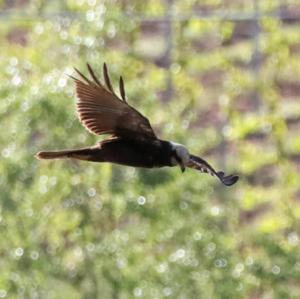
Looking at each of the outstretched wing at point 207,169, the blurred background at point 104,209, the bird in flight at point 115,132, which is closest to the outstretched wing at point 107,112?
the bird in flight at point 115,132

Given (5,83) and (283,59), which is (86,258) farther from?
(283,59)

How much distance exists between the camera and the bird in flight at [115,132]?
3.13m

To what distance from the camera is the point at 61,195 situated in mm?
7906

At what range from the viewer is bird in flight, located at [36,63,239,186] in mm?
3127

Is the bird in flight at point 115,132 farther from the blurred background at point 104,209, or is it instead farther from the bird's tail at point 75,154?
the blurred background at point 104,209

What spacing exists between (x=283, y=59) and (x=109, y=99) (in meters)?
8.12

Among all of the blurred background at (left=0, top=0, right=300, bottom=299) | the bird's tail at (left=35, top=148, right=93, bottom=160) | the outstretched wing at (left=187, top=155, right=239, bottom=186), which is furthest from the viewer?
the blurred background at (left=0, top=0, right=300, bottom=299)

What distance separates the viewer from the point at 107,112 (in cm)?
319

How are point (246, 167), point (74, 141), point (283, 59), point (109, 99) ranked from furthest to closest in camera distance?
point (283, 59) → point (246, 167) → point (74, 141) → point (109, 99)

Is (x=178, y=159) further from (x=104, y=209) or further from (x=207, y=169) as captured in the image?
(x=104, y=209)

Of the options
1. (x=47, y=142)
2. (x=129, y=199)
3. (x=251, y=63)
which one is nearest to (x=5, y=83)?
(x=47, y=142)

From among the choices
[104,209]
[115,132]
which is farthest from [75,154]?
[104,209]

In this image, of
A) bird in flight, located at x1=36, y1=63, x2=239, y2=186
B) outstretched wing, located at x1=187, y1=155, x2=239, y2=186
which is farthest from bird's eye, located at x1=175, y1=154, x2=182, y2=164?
outstretched wing, located at x1=187, y1=155, x2=239, y2=186

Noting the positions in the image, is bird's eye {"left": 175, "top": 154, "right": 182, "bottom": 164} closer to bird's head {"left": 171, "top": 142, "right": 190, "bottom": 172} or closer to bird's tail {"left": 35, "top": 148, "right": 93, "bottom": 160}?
bird's head {"left": 171, "top": 142, "right": 190, "bottom": 172}
